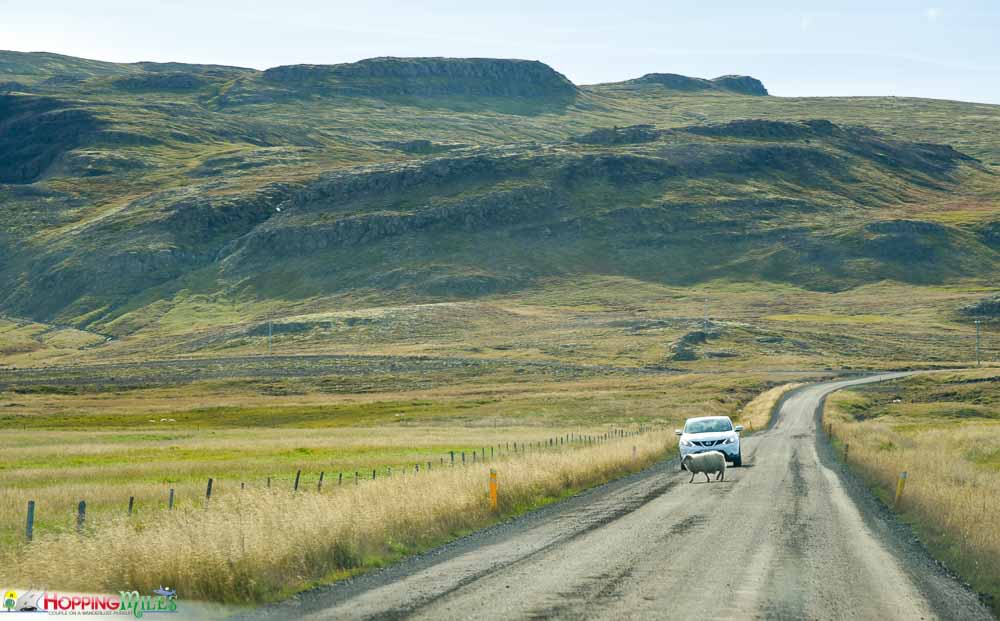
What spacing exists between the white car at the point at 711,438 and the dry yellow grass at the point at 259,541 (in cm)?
1159

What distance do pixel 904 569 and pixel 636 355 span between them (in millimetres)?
115318

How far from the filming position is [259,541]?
15.8 metres

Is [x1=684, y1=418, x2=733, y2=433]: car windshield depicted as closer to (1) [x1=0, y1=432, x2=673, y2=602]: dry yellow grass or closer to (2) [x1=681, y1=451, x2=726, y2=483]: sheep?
(2) [x1=681, y1=451, x2=726, y2=483]: sheep

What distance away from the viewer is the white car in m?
35.3

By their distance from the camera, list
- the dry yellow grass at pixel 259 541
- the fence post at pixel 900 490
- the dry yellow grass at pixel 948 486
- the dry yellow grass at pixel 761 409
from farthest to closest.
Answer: the dry yellow grass at pixel 761 409 → the fence post at pixel 900 490 → the dry yellow grass at pixel 948 486 → the dry yellow grass at pixel 259 541

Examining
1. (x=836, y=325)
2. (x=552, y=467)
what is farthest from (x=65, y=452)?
(x=836, y=325)

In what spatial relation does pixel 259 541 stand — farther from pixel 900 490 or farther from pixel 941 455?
pixel 941 455

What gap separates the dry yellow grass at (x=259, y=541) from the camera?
14.1 meters

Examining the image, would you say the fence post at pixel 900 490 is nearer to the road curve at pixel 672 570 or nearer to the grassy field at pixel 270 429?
the road curve at pixel 672 570

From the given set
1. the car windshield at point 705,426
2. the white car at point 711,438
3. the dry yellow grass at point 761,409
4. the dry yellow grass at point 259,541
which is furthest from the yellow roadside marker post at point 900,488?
the dry yellow grass at point 761,409

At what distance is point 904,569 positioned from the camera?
16.8m

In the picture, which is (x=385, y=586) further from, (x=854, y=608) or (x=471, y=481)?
(x=471, y=481)

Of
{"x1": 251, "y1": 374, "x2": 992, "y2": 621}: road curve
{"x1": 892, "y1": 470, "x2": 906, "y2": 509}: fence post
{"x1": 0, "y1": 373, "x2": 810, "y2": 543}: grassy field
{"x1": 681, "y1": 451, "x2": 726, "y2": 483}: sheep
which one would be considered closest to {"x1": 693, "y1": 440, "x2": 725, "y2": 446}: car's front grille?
{"x1": 681, "y1": 451, "x2": 726, "y2": 483}: sheep

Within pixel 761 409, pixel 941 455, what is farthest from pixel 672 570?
pixel 761 409
